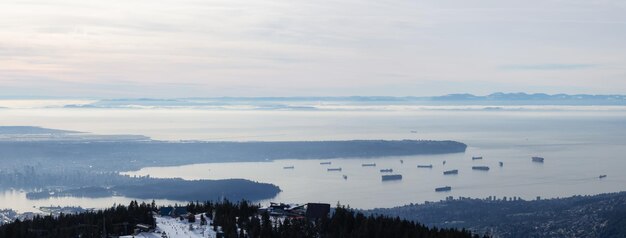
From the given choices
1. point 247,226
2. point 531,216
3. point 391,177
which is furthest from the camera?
point 391,177

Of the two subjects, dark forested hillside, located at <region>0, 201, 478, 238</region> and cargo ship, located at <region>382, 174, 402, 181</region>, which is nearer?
dark forested hillside, located at <region>0, 201, 478, 238</region>

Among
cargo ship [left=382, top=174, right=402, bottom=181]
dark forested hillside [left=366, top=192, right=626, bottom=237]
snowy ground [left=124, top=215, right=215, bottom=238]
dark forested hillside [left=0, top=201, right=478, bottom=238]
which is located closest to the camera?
dark forested hillside [left=0, top=201, right=478, bottom=238]

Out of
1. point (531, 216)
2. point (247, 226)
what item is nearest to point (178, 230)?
point (247, 226)

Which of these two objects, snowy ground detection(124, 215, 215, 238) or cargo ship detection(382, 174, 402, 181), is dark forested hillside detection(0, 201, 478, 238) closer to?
snowy ground detection(124, 215, 215, 238)

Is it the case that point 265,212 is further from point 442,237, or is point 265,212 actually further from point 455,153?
point 455,153

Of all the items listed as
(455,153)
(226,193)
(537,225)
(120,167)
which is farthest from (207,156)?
(537,225)

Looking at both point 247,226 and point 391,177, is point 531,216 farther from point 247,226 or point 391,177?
point 391,177

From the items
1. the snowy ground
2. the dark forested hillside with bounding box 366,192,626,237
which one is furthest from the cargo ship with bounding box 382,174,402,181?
the snowy ground

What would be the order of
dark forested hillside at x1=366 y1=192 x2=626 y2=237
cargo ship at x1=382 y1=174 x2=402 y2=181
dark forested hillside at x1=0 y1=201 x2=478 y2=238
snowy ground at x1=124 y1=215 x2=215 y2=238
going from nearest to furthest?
dark forested hillside at x1=0 y1=201 x2=478 y2=238 < snowy ground at x1=124 y1=215 x2=215 y2=238 < dark forested hillside at x1=366 y1=192 x2=626 y2=237 < cargo ship at x1=382 y1=174 x2=402 y2=181

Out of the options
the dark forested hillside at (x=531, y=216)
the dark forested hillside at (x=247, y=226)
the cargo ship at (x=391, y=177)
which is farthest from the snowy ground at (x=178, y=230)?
the cargo ship at (x=391, y=177)
